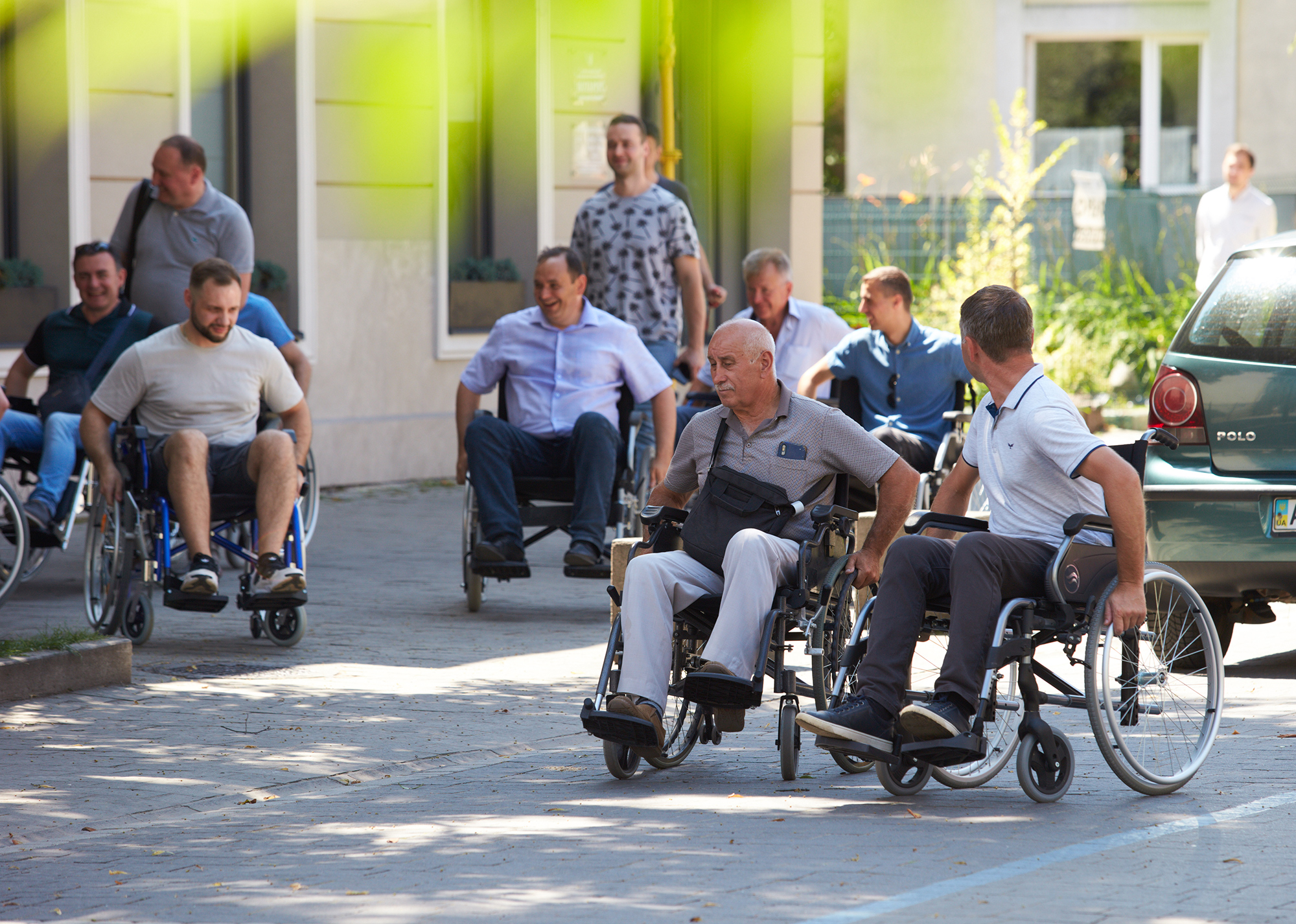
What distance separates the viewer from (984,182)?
718 inches

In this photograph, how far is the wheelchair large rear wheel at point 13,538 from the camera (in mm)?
8305

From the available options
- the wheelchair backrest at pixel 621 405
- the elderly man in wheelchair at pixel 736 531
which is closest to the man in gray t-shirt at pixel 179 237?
the wheelchair backrest at pixel 621 405

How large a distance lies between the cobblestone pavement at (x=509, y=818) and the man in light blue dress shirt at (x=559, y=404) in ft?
3.16

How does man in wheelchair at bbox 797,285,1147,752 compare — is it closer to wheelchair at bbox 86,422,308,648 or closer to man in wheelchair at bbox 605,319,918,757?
man in wheelchair at bbox 605,319,918,757

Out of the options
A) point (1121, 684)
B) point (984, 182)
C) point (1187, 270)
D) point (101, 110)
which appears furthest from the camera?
point (1187, 270)

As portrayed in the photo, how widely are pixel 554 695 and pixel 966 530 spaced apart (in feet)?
6.75

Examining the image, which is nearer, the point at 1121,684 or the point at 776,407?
the point at 1121,684

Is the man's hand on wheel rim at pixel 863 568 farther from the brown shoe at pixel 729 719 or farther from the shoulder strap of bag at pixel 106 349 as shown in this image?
the shoulder strap of bag at pixel 106 349

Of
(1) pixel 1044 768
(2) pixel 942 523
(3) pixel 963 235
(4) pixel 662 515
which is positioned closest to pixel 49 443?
(4) pixel 662 515

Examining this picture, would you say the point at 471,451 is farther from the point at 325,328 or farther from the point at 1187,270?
the point at 1187,270

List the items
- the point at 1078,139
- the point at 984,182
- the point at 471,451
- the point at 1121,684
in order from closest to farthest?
the point at 1121,684
the point at 471,451
the point at 984,182
the point at 1078,139

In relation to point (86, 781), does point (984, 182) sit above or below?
above

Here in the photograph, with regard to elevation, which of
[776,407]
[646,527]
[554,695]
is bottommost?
[554,695]

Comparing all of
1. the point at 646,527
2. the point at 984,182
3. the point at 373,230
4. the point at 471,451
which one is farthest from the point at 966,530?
the point at 984,182
